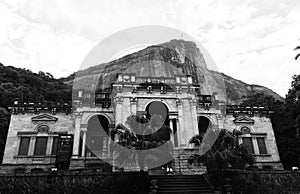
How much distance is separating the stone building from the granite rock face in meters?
27.8

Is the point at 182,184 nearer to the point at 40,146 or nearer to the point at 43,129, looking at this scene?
the point at 40,146

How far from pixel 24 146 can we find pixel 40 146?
140cm

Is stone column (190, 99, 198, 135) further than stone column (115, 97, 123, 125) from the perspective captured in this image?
Yes

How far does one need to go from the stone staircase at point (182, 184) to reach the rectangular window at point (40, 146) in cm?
1236

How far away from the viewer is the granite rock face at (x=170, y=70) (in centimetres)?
6371

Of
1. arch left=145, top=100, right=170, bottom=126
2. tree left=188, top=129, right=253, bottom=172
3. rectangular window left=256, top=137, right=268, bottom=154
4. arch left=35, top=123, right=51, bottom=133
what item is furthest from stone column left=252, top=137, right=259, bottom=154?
arch left=35, top=123, right=51, bottom=133

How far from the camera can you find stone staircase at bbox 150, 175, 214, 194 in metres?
14.9

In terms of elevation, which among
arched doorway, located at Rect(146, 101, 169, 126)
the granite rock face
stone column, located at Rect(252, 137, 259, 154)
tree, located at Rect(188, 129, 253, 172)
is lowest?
tree, located at Rect(188, 129, 253, 172)

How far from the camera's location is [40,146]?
76.3 feet

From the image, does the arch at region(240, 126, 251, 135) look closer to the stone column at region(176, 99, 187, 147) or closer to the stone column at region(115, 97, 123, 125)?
the stone column at region(176, 99, 187, 147)

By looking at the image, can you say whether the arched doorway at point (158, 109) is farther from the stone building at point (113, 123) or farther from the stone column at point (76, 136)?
the stone column at point (76, 136)

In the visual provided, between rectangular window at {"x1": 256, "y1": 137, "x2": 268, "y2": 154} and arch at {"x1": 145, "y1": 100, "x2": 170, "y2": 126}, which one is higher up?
arch at {"x1": 145, "y1": 100, "x2": 170, "y2": 126}

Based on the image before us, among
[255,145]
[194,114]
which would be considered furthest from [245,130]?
[194,114]

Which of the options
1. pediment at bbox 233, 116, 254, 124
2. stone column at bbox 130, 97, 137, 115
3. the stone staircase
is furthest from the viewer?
pediment at bbox 233, 116, 254, 124
